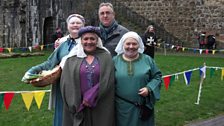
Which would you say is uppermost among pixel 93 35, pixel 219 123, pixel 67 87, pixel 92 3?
pixel 92 3

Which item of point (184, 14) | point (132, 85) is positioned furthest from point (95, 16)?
point (132, 85)

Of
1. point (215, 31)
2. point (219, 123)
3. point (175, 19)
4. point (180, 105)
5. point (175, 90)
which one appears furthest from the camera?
point (175, 19)

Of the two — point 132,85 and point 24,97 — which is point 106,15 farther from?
point 24,97

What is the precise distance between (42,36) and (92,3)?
5096mm

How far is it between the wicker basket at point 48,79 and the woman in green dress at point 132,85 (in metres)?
0.74

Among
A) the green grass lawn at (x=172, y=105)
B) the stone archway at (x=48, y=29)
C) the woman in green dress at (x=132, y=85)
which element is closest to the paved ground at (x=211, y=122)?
the green grass lawn at (x=172, y=105)

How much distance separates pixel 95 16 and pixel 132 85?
23.6 m

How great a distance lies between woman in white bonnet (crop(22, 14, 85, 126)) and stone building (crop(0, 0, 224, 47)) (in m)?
18.9

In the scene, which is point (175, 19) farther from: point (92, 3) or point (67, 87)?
point (67, 87)

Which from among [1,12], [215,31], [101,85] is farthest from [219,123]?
[215,31]

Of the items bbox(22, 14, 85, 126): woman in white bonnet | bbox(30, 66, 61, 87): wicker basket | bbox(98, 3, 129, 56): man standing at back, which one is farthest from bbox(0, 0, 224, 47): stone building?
bbox(30, 66, 61, 87): wicker basket

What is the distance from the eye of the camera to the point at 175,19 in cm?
2988

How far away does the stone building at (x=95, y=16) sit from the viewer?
23938mm

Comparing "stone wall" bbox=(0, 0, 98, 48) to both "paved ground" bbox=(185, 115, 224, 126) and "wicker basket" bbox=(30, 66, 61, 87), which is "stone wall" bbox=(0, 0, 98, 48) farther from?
"wicker basket" bbox=(30, 66, 61, 87)
